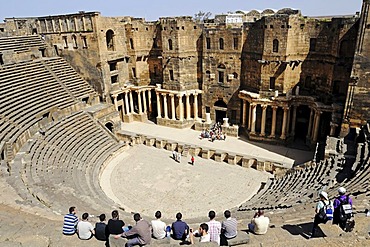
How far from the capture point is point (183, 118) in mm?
28125

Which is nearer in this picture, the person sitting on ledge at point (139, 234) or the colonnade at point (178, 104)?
the person sitting on ledge at point (139, 234)

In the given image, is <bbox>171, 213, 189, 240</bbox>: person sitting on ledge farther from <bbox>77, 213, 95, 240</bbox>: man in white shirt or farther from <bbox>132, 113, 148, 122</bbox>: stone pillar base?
<bbox>132, 113, 148, 122</bbox>: stone pillar base

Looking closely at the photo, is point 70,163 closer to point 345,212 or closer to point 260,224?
point 260,224

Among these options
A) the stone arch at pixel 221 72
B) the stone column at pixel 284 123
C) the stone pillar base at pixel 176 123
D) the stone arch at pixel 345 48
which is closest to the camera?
the stone arch at pixel 345 48

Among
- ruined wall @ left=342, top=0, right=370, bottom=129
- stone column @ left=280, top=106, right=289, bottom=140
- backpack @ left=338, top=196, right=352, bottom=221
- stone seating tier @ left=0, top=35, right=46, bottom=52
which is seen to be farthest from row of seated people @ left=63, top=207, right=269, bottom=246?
stone seating tier @ left=0, top=35, right=46, bottom=52

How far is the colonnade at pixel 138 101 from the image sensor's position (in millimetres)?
29062

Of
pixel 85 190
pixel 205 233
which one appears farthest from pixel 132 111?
pixel 205 233

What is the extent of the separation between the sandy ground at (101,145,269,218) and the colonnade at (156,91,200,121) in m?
6.25

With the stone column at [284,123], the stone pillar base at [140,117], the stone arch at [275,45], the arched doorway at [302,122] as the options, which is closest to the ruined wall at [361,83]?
the stone column at [284,123]

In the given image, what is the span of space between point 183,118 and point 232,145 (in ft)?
20.1

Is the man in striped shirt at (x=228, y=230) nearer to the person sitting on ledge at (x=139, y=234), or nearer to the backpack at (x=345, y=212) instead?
the person sitting on ledge at (x=139, y=234)

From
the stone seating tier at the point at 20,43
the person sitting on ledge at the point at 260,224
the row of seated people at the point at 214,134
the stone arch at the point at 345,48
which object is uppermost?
the stone seating tier at the point at 20,43

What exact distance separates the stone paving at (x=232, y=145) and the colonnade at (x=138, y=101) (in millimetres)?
1508

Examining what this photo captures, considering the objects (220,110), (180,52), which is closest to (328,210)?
(220,110)
